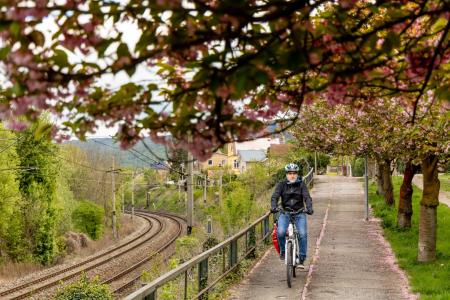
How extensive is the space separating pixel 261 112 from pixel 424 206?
1076cm

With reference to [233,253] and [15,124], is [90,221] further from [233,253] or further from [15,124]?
[15,124]

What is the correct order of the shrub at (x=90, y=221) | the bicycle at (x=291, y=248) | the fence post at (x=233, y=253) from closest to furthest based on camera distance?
1. the bicycle at (x=291, y=248)
2. the fence post at (x=233, y=253)
3. the shrub at (x=90, y=221)

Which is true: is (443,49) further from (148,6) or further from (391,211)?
(391,211)

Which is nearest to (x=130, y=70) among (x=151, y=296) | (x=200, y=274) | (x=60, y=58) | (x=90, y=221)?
(x=60, y=58)

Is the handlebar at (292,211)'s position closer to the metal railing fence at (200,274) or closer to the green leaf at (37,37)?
the metal railing fence at (200,274)

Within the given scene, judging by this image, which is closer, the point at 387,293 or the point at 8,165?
the point at 387,293

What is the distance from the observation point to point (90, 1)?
3311mm

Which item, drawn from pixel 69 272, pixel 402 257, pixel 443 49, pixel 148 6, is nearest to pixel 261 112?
pixel 443 49

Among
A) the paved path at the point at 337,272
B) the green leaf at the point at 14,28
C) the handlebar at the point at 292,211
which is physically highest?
the green leaf at the point at 14,28

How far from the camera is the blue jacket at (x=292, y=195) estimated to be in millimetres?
11672

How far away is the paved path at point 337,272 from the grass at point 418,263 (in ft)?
0.80

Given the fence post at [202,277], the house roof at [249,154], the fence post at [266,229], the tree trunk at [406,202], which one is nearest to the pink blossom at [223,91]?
the fence post at [202,277]

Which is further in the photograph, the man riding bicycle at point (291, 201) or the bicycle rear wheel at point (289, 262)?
the man riding bicycle at point (291, 201)

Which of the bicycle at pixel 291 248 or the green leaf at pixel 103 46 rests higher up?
the green leaf at pixel 103 46
